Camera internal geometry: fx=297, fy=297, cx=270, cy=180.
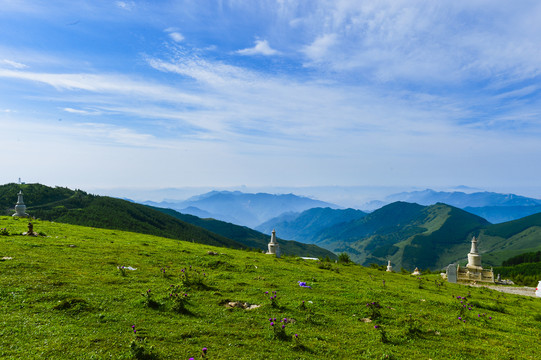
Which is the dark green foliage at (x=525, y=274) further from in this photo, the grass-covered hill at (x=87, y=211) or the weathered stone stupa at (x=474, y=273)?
the grass-covered hill at (x=87, y=211)

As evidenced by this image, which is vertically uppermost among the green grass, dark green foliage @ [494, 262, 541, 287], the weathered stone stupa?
the green grass

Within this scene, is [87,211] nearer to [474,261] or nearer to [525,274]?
[474,261]

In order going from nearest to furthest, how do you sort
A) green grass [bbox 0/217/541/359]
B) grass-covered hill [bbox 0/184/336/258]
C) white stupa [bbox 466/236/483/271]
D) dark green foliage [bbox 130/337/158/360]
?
dark green foliage [bbox 130/337/158/360] < green grass [bbox 0/217/541/359] < white stupa [bbox 466/236/483/271] < grass-covered hill [bbox 0/184/336/258]

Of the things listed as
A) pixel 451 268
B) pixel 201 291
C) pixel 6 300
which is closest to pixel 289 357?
pixel 201 291

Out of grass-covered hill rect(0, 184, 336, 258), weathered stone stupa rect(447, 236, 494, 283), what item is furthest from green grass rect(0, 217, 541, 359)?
grass-covered hill rect(0, 184, 336, 258)

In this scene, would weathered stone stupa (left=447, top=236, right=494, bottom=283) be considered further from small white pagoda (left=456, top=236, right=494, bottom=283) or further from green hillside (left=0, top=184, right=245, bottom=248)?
green hillside (left=0, top=184, right=245, bottom=248)

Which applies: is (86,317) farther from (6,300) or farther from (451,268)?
(451,268)

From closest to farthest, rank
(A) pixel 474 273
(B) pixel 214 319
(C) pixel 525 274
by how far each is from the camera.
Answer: (B) pixel 214 319
(A) pixel 474 273
(C) pixel 525 274

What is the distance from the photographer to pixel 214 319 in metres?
11.5

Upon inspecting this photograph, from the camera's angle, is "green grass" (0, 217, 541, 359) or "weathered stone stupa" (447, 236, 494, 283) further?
"weathered stone stupa" (447, 236, 494, 283)

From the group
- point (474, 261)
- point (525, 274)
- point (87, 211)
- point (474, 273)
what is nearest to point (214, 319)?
point (474, 273)

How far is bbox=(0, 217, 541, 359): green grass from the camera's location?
30.1ft

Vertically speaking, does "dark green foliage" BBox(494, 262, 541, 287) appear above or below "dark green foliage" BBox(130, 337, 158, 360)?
below

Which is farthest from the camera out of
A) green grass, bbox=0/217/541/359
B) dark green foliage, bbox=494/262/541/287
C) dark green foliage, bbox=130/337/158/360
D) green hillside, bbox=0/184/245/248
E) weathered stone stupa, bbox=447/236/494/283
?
green hillside, bbox=0/184/245/248
